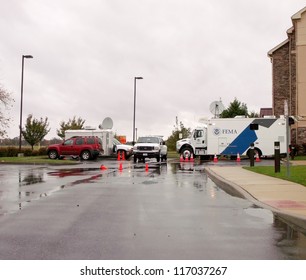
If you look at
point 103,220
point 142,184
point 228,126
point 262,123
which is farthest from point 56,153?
point 103,220

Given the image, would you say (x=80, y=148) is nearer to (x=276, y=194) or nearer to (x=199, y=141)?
(x=199, y=141)

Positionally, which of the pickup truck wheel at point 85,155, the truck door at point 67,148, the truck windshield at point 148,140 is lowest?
the pickup truck wheel at point 85,155

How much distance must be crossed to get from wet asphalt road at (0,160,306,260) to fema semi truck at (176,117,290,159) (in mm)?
21362

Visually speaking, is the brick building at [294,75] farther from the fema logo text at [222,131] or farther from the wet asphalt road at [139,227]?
the wet asphalt road at [139,227]

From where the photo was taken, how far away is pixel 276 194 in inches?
420

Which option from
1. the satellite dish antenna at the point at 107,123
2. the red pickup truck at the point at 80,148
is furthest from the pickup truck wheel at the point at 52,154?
the satellite dish antenna at the point at 107,123

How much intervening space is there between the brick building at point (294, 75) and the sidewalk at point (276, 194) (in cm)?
2060

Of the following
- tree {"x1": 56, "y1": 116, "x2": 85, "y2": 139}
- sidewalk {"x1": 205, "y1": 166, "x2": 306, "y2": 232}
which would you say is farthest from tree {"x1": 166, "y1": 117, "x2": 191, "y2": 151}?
sidewalk {"x1": 205, "y1": 166, "x2": 306, "y2": 232}

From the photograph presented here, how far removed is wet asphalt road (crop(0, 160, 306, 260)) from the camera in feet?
18.1

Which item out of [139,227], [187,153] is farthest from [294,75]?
[139,227]

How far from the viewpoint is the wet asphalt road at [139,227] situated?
18.1 ft

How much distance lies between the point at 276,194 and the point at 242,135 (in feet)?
73.2

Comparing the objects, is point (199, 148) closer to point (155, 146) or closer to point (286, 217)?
point (155, 146)

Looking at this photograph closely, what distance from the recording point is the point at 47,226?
7211 mm
